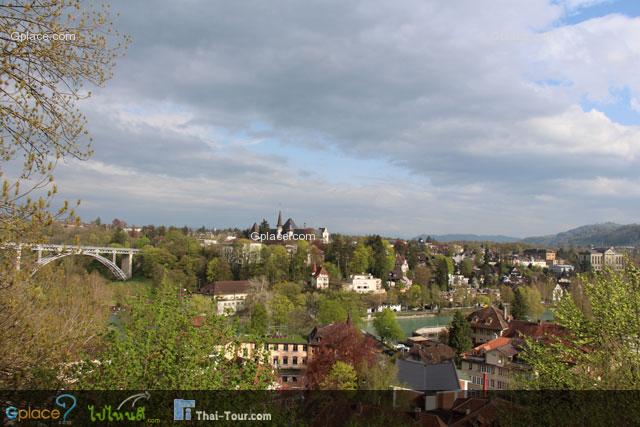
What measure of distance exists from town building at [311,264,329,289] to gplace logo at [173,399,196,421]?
47.6 meters

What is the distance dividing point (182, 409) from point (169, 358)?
0.58 metres

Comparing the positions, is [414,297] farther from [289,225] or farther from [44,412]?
[44,412]

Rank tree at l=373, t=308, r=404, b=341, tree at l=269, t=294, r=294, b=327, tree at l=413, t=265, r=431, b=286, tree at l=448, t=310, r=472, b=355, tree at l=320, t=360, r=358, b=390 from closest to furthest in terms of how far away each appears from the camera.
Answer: tree at l=320, t=360, r=358, b=390
tree at l=448, t=310, r=472, b=355
tree at l=373, t=308, r=404, b=341
tree at l=269, t=294, r=294, b=327
tree at l=413, t=265, r=431, b=286

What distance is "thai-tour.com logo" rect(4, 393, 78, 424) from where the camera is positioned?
4293 millimetres

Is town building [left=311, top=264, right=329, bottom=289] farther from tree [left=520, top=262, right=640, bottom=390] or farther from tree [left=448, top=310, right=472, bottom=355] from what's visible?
tree [left=520, top=262, right=640, bottom=390]

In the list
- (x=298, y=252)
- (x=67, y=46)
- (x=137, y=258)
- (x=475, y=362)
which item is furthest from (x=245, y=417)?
(x=137, y=258)

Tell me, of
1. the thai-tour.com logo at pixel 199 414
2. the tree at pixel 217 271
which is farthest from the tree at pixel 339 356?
the tree at pixel 217 271

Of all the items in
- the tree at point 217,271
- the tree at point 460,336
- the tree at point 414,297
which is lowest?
the tree at point 414,297

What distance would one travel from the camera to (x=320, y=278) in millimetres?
54219

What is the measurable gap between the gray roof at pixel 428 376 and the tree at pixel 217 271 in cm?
3289

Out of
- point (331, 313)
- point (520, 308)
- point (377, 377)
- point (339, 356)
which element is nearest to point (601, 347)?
point (377, 377)

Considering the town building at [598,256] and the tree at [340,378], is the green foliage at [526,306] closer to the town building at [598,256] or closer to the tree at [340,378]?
the tree at [340,378]

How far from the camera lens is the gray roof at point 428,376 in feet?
59.7

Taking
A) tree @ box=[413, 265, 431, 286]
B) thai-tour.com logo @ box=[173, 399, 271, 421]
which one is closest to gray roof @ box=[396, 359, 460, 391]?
thai-tour.com logo @ box=[173, 399, 271, 421]
